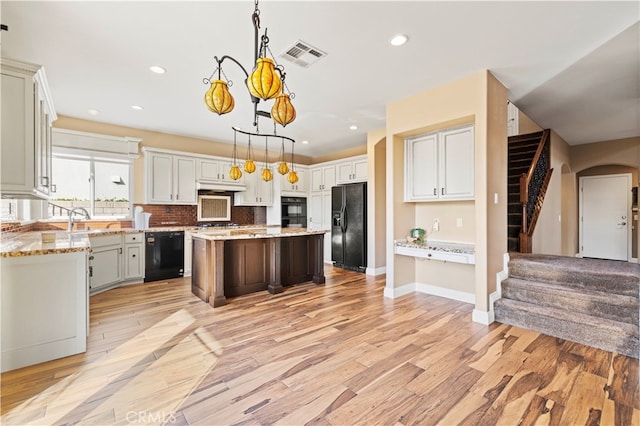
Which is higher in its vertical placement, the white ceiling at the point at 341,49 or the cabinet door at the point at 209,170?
the white ceiling at the point at 341,49

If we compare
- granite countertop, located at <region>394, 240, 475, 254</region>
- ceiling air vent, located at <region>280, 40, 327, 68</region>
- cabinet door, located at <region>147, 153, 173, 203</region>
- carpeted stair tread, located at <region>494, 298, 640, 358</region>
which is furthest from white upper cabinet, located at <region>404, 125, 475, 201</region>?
cabinet door, located at <region>147, 153, 173, 203</region>

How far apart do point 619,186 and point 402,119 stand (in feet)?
21.1

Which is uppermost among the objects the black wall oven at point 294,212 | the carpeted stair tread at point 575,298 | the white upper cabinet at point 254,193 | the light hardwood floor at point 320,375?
the white upper cabinet at point 254,193

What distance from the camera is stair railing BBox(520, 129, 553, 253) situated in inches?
163

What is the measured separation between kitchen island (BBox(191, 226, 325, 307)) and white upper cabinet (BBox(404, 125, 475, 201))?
1.76 m

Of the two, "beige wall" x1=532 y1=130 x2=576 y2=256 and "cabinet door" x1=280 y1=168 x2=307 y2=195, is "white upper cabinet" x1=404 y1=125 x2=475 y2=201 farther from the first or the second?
"cabinet door" x1=280 y1=168 x2=307 y2=195

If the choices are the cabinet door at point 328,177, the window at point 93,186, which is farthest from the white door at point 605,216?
the window at point 93,186

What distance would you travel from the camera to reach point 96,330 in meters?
2.97

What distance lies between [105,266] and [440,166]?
5225mm

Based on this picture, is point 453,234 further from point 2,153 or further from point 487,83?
point 2,153

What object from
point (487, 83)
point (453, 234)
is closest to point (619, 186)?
point (453, 234)

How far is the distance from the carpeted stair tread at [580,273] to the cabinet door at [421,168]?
138 cm

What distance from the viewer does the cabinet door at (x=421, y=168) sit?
13.1 ft

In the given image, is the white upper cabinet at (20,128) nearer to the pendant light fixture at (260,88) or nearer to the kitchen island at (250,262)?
the pendant light fixture at (260,88)
